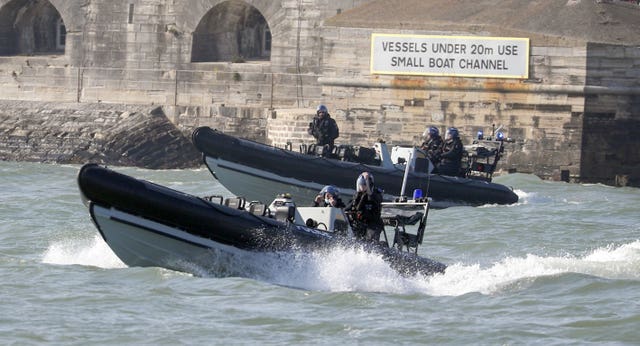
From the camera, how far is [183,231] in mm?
13945

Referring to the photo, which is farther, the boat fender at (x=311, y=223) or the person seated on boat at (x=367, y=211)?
the person seated on boat at (x=367, y=211)

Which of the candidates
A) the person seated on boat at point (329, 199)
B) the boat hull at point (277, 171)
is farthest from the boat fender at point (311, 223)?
the boat hull at point (277, 171)

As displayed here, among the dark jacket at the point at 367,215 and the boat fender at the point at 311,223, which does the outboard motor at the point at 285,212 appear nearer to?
the boat fender at the point at 311,223

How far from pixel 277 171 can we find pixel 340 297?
7.62 m

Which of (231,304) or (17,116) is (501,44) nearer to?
(17,116)

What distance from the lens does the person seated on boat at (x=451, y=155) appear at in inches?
863

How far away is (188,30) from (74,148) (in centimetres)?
319

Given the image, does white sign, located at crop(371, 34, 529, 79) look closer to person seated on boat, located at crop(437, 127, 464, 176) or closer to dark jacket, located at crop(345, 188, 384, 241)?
person seated on boat, located at crop(437, 127, 464, 176)

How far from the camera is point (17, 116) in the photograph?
30672 millimetres

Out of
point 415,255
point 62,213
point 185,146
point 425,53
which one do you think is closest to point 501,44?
point 425,53

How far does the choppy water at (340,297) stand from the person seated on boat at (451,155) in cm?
334

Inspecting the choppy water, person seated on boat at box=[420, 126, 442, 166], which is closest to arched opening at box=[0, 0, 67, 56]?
person seated on boat at box=[420, 126, 442, 166]

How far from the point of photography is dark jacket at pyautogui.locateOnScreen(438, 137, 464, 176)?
2197 centimetres

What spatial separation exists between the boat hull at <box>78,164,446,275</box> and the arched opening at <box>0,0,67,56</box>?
19.0 metres
